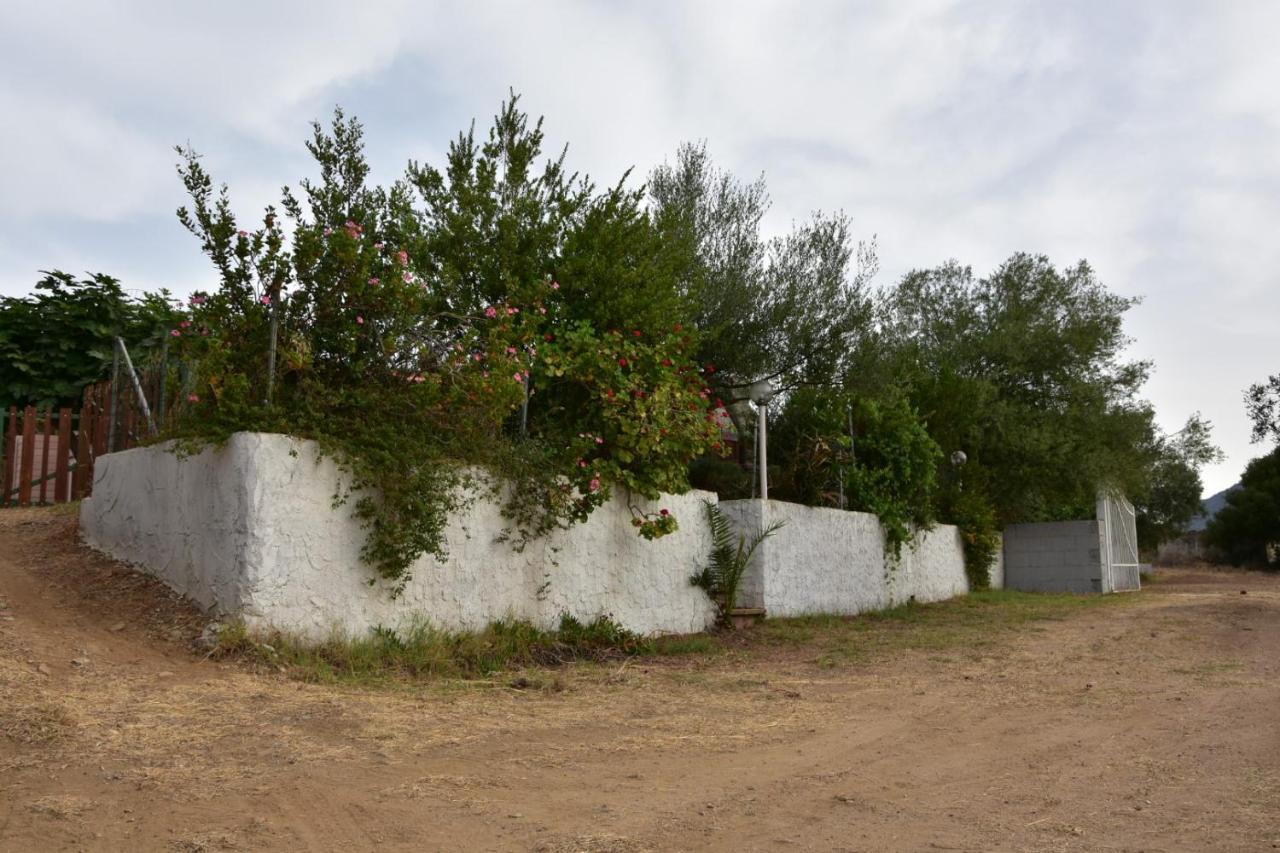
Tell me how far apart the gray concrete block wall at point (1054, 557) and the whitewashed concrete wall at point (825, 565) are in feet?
19.0

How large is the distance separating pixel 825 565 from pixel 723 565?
2377 millimetres

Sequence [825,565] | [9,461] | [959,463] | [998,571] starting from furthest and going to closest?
[998,571], [959,463], [825,565], [9,461]

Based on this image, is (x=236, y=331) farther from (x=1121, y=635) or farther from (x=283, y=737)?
(x=1121, y=635)

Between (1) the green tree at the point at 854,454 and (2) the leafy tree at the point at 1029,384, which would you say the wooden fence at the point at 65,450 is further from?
(2) the leafy tree at the point at 1029,384

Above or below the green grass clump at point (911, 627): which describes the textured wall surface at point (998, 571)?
above

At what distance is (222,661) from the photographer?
6.49m

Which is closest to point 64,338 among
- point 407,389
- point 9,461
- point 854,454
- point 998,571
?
point 9,461

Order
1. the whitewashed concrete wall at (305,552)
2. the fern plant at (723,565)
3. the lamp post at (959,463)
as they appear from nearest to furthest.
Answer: the whitewashed concrete wall at (305,552) → the fern plant at (723,565) → the lamp post at (959,463)

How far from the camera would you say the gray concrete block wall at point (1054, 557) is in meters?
20.9

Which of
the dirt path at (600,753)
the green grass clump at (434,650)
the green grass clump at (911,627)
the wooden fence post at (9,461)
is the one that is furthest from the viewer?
the wooden fence post at (9,461)

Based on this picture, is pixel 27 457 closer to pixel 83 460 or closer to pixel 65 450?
pixel 65 450

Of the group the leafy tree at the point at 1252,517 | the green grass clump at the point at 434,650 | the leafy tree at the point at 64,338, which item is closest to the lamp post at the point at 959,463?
the green grass clump at the point at 434,650

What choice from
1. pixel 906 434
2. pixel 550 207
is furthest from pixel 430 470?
pixel 906 434

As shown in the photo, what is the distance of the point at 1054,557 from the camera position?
21.3 meters
